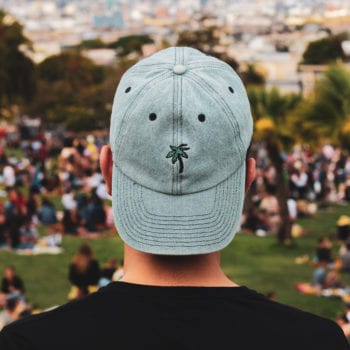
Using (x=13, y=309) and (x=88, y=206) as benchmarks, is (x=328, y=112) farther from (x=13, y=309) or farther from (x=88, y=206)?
(x=13, y=309)

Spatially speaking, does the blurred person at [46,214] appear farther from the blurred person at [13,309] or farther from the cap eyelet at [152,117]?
the cap eyelet at [152,117]

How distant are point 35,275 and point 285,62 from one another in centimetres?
8267

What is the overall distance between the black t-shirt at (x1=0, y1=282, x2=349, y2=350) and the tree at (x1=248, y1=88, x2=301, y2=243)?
12965mm

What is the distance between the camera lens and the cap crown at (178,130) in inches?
61.1

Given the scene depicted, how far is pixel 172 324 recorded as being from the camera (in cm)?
Answer: 143

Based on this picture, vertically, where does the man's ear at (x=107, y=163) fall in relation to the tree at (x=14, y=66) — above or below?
above

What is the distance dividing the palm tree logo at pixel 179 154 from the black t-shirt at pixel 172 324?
22cm

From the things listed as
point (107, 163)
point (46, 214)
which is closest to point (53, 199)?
point (46, 214)

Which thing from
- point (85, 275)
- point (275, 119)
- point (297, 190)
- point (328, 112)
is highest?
point (328, 112)

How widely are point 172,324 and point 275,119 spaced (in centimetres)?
1321

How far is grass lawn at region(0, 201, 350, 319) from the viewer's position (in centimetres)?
1074

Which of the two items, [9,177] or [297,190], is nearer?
[297,190]

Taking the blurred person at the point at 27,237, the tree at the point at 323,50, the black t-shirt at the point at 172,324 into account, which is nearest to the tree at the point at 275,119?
the blurred person at the point at 27,237

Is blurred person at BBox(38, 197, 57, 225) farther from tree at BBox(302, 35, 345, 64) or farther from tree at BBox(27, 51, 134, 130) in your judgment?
tree at BBox(302, 35, 345, 64)
